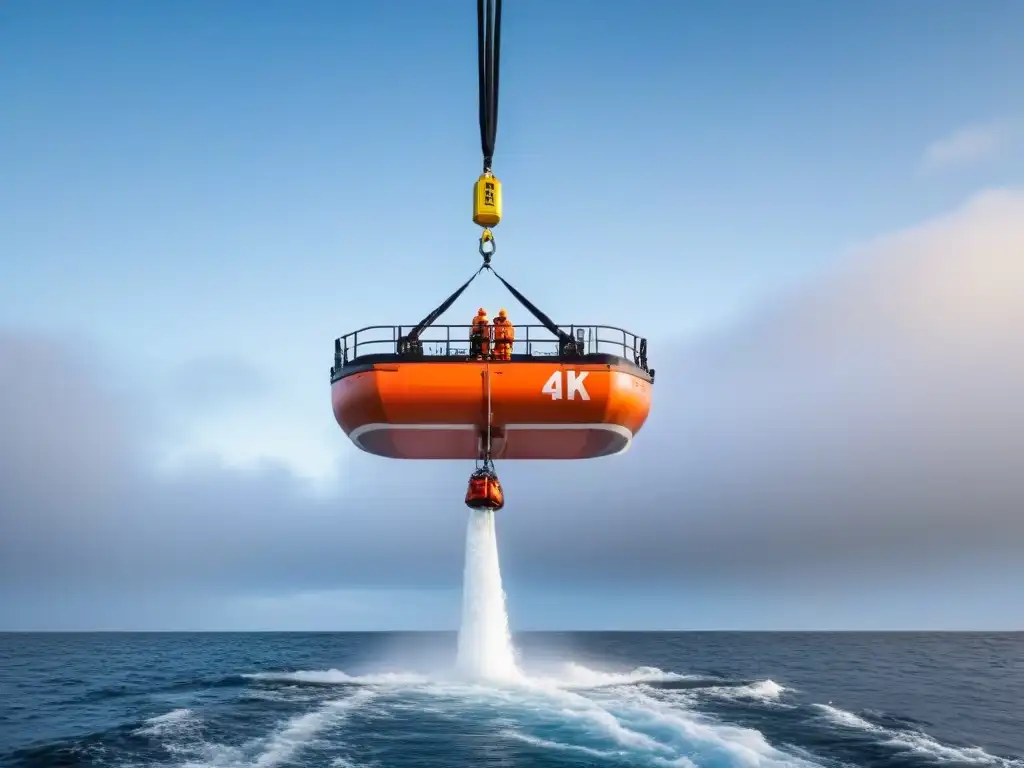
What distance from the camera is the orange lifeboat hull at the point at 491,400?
2184 cm

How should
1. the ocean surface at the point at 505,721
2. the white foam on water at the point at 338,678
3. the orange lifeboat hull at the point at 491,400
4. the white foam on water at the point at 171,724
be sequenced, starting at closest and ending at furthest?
the orange lifeboat hull at the point at 491,400 < the ocean surface at the point at 505,721 < the white foam on water at the point at 171,724 < the white foam on water at the point at 338,678

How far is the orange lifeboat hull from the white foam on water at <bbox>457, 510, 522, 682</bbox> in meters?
7.28

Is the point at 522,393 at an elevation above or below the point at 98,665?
above

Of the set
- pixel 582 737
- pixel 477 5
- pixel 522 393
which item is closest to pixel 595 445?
pixel 522 393

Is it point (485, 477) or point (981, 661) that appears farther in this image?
point (981, 661)

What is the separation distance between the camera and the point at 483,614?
35188mm

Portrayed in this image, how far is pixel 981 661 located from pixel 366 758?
78.3 m

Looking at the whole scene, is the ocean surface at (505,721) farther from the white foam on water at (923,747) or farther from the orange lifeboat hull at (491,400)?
the orange lifeboat hull at (491,400)

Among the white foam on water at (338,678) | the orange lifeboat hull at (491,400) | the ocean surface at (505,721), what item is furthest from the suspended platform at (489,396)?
the white foam on water at (338,678)

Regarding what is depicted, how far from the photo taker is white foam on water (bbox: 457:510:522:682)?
3136 cm

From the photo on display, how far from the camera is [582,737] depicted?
25812 mm

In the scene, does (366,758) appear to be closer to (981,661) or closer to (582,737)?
(582,737)

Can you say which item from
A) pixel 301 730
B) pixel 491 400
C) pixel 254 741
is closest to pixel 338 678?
pixel 301 730

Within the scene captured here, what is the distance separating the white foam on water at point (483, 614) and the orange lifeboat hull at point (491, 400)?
7279mm
